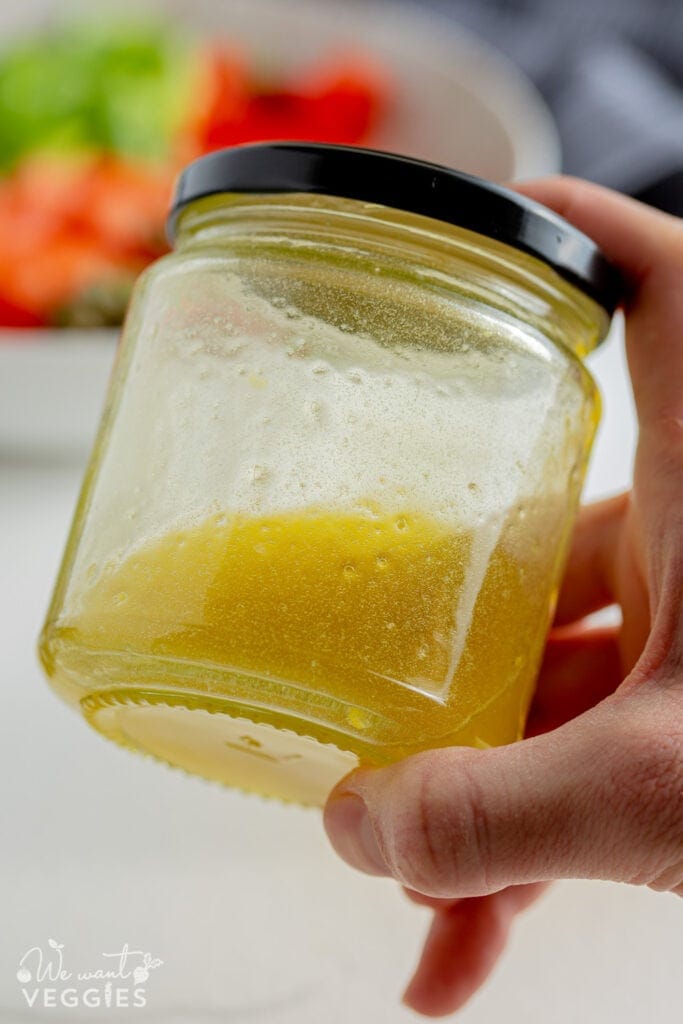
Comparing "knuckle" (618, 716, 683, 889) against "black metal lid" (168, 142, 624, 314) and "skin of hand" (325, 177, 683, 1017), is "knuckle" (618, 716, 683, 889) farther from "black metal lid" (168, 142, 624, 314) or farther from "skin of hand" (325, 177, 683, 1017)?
"black metal lid" (168, 142, 624, 314)

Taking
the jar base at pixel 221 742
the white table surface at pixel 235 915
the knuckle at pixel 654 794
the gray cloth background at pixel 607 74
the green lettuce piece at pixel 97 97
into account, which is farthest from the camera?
the green lettuce piece at pixel 97 97

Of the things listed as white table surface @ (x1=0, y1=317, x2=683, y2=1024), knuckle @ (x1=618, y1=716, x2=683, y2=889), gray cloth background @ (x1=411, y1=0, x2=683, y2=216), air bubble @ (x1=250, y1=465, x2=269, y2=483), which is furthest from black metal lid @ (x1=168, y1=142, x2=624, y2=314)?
gray cloth background @ (x1=411, y1=0, x2=683, y2=216)

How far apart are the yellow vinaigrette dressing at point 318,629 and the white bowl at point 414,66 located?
0.62m

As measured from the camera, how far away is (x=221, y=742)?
0.74 metres

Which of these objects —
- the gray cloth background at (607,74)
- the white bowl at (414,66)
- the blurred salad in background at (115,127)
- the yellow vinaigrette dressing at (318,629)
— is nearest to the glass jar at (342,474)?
the yellow vinaigrette dressing at (318,629)

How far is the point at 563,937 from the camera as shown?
90 centimetres

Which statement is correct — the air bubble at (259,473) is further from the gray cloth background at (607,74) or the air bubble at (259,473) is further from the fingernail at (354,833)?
the gray cloth background at (607,74)

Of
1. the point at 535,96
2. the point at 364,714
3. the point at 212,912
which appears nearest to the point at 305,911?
the point at 212,912

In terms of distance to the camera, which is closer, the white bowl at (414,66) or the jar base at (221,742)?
the jar base at (221,742)

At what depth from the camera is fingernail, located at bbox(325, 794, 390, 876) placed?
654mm

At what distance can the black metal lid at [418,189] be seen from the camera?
654 millimetres

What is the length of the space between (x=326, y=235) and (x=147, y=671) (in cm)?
26

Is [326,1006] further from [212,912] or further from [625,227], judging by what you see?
[625,227]

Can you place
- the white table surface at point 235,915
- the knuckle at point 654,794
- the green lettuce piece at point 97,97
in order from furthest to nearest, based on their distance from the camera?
the green lettuce piece at point 97,97, the white table surface at point 235,915, the knuckle at point 654,794
